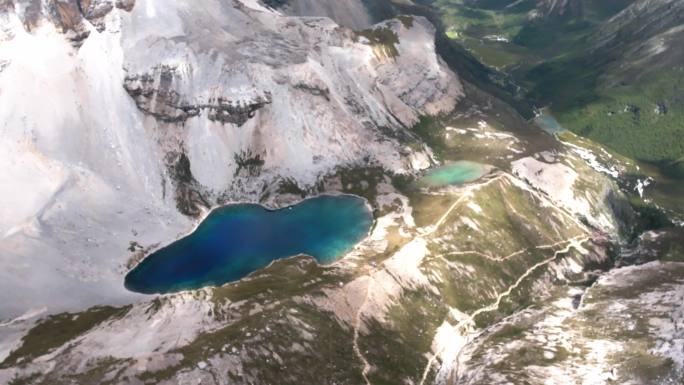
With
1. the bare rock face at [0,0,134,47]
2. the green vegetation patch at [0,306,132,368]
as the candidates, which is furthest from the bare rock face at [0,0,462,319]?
the green vegetation patch at [0,306,132,368]

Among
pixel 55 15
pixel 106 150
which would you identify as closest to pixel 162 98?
pixel 106 150

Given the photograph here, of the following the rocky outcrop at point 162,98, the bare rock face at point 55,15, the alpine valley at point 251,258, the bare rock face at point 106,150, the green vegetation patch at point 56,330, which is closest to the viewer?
the green vegetation patch at point 56,330

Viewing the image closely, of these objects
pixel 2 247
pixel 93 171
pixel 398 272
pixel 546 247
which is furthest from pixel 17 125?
pixel 546 247

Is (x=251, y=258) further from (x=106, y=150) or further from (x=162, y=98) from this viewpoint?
(x=162, y=98)

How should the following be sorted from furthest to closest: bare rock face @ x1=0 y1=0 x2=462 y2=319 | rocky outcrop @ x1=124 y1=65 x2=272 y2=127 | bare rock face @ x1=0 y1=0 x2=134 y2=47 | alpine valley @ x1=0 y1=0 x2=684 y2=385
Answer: rocky outcrop @ x1=124 y1=65 x2=272 y2=127 < bare rock face @ x1=0 y1=0 x2=134 y2=47 < bare rock face @ x1=0 y1=0 x2=462 y2=319 < alpine valley @ x1=0 y1=0 x2=684 y2=385

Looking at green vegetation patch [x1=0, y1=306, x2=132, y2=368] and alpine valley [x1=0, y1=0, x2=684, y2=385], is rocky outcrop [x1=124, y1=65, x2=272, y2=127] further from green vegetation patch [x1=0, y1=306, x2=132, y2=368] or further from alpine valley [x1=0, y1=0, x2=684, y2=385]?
green vegetation patch [x1=0, y1=306, x2=132, y2=368]

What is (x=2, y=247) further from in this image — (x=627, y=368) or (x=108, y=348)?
(x=627, y=368)

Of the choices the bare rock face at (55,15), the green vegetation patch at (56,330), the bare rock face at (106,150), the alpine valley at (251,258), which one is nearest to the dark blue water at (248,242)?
the alpine valley at (251,258)

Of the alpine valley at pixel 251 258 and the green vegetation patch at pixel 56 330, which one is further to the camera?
the alpine valley at pixel 251 258

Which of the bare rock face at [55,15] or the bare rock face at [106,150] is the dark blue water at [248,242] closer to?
the bare rock face at [106,150]
